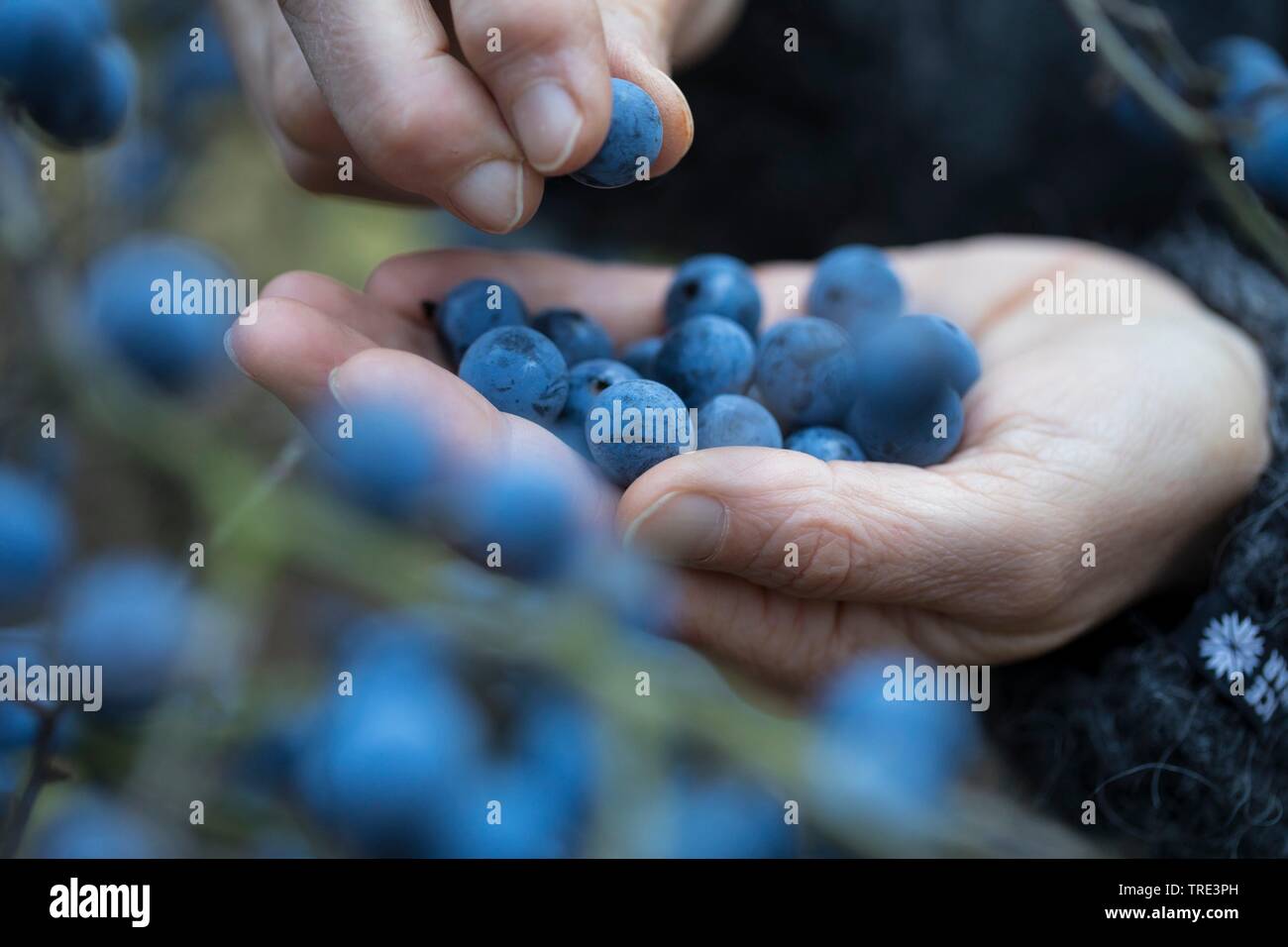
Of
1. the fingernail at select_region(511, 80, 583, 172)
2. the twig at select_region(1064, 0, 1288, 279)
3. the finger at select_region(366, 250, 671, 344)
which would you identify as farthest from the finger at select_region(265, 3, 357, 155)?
the twig at select_region(1064, 0, 1288, 279)

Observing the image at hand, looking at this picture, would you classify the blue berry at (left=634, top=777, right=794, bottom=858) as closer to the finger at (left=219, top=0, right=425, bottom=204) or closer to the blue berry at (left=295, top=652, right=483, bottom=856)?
the blue berry at (left=295, top=652, right=483, bottom=856)

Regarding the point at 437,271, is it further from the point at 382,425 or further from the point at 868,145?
the point at 868,145

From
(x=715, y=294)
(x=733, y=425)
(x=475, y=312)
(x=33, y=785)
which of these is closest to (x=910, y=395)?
(x=733, y=425)

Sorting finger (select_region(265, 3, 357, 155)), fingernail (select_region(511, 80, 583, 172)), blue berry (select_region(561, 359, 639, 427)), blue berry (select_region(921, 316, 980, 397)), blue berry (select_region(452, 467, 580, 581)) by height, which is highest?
finger (select_region(265, 3, 357, 155))
